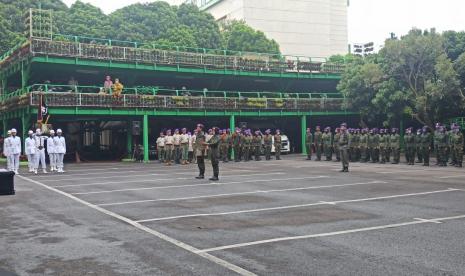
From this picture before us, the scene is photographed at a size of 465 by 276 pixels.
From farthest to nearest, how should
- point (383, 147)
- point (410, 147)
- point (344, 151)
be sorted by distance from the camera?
1. point (383, 147)
2. point (410, 147)
3. point (344, 151)

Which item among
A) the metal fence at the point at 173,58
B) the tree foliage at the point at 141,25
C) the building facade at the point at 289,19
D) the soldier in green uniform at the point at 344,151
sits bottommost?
the soldier in green uniform at the point at 344,151

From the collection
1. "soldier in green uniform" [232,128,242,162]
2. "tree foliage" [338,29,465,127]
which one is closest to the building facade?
"tree foliage" [338,29,465,127]

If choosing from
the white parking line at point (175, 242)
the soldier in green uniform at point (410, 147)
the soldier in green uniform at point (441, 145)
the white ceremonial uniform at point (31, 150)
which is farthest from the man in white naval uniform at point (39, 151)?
the soldier in green uniform at point (441, 145)

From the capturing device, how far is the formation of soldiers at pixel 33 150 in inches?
827

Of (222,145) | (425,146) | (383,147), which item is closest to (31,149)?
(222,145)

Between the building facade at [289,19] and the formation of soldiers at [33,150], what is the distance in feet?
211

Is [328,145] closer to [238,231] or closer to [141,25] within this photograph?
[238,231]

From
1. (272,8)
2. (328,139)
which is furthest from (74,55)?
(272,8)

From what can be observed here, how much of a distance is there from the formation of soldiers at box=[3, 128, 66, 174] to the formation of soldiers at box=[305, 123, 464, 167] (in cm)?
1228

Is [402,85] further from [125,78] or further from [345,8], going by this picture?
[345,8]

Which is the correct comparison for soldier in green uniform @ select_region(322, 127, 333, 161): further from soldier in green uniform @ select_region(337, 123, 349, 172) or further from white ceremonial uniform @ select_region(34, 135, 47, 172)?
white ceremonial uniform @ select_region(34, 135, 47, 172)

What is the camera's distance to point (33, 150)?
21.8m

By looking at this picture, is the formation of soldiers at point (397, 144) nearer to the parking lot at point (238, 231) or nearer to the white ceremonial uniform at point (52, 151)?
the parking lot at point (238, 231)

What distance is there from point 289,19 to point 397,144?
215ft
